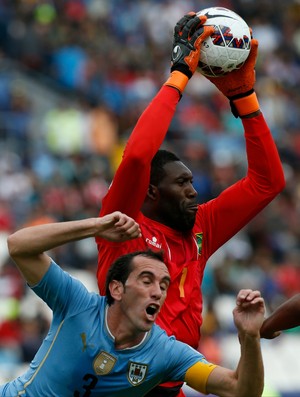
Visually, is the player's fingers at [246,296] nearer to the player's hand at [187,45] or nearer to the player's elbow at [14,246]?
the player's elbow at [14,246]

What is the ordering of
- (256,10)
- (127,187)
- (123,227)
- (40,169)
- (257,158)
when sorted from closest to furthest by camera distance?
(123,227) → (127,187) → (257,158) → (40,169) → (256,10)

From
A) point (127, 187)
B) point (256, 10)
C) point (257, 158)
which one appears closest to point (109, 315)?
point (127, 187)

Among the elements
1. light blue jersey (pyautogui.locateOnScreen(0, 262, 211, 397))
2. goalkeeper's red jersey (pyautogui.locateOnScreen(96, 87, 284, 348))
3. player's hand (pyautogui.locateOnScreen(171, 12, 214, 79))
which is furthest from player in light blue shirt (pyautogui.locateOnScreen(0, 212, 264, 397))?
player's hand (pyautogui.locateOnScreen(171, 12, 214, 79))

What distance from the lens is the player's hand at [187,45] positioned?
6539 mm

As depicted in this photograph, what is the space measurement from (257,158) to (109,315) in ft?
5.34

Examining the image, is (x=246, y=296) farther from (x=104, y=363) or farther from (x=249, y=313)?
(x=104, y=363)

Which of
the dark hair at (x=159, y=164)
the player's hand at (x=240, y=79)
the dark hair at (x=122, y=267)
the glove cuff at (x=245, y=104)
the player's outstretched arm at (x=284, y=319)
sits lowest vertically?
the player's outstretched arm at (x=284, y=319)

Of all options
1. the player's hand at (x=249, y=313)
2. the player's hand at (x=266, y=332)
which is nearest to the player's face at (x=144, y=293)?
the player's hand at (x=249, y=313)

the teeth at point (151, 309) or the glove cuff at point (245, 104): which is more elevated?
the glove cuff at point (245, 104)

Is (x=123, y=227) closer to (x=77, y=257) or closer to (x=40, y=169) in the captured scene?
(x=77, y=257)

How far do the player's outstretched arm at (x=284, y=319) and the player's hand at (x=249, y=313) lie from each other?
1.08 m

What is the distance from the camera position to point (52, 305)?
5.77m

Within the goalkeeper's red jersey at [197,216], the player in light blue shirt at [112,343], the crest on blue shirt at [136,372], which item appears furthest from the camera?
the goalkeeper's red jersey at [197,216]

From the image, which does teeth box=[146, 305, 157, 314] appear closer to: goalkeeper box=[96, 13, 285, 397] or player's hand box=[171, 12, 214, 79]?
goalkeeper box=[96, 13, 285, 397]
